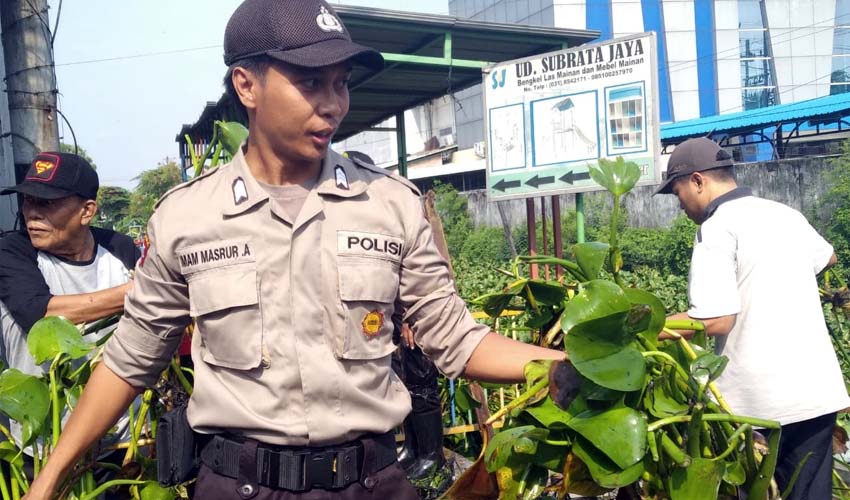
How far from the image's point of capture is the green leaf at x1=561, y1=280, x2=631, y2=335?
1121 mm

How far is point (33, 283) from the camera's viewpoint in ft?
6.99

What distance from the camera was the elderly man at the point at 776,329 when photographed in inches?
91.4

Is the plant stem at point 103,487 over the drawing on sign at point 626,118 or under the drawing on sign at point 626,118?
under

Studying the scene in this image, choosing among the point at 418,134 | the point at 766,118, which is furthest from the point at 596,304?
the point at 418,134

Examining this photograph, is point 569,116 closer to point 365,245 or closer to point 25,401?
point 365,245

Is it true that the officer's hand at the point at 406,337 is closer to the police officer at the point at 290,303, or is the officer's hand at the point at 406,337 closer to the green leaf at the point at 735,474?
the police officer at the point at 290,303

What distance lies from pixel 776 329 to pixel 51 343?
2.07m

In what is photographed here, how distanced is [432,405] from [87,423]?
65.7 inches

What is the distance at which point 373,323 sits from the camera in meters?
1.42

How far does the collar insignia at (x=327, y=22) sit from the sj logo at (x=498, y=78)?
339 centimetres

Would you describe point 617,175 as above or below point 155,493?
above

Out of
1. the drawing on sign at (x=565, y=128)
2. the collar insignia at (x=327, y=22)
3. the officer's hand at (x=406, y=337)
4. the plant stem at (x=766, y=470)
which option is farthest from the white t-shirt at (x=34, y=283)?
the drawing on sign at (x=565, y=128)

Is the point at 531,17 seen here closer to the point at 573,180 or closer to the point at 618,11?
the point at 618,11

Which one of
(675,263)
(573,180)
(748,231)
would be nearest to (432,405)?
(748,231)
